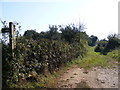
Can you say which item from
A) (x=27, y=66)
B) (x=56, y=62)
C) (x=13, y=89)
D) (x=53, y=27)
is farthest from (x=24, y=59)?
(x=53, y=27)

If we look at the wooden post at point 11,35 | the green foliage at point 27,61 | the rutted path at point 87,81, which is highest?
the wooden post at point 11,35

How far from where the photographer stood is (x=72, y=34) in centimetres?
1814

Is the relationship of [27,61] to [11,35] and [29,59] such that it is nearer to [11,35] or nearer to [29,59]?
[29,59]

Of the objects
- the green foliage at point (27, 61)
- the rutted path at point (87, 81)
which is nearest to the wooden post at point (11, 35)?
the green foliage at point (27, 61)

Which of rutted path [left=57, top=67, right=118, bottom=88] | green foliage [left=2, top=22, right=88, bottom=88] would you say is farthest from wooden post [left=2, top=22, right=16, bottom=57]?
rutted path [left=57, top=67, right=118, bottom=88]

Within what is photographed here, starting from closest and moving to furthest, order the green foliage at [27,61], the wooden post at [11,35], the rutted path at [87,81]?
1. the green foliage at [27,61]
2. the wooden post at [11,35]
3. the rutted path at [87,81]

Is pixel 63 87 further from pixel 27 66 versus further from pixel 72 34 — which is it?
pixel 72 34

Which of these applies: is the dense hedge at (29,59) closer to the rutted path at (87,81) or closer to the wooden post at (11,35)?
the wooden post at (11,35)

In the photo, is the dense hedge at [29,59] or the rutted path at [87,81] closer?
the dense hedge at [29,59]

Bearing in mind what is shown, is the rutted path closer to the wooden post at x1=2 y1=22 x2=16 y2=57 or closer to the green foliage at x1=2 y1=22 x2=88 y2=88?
the green foliage at x1=2 y1=22 x2=88 y2=88

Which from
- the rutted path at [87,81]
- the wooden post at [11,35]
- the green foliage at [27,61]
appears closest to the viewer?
the green foliage at [27,61]

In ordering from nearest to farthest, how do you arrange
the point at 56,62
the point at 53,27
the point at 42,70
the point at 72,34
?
the point at 42,70 < the point at 56,62 < the point at 72,34 < the point at 53,27

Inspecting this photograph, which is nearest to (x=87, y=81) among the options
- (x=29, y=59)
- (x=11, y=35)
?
(x=29, y=59)

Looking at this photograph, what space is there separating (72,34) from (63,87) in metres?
13.5
